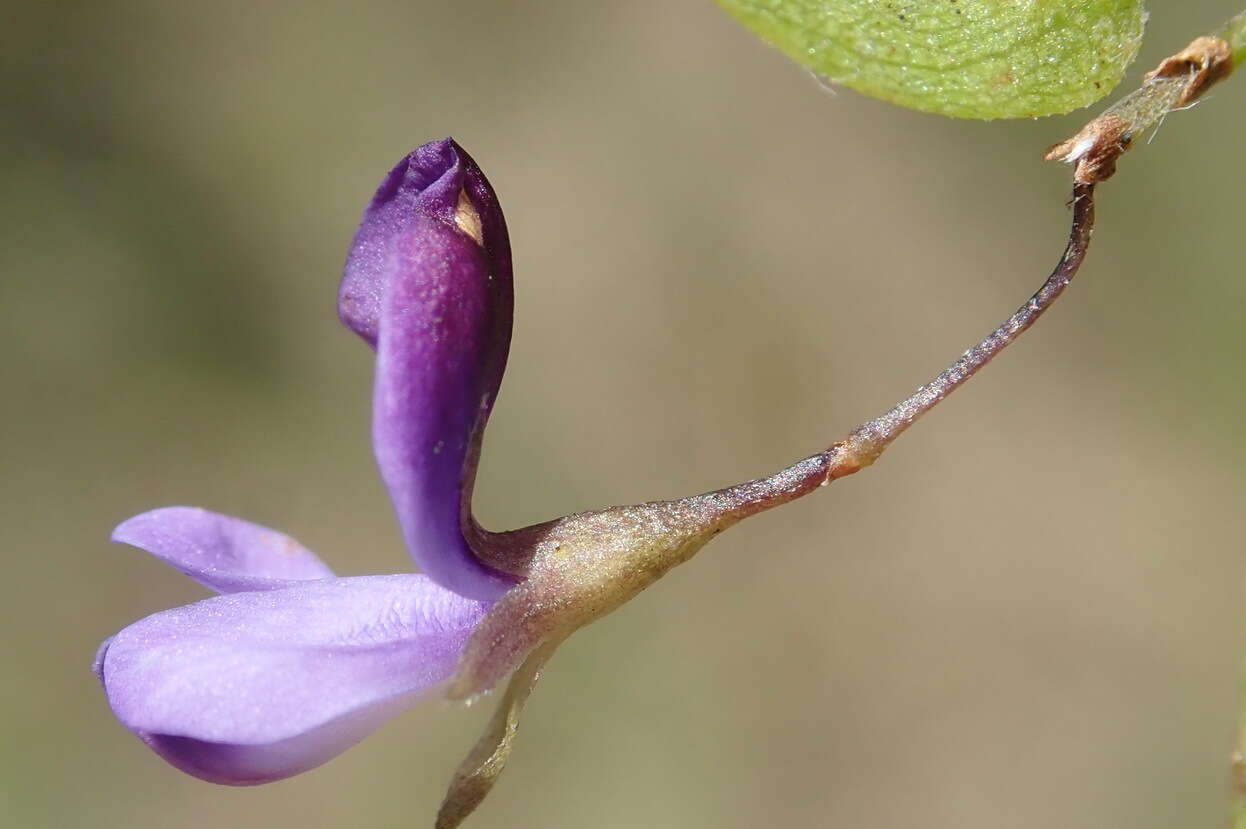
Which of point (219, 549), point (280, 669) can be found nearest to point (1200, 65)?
point (280, 669)

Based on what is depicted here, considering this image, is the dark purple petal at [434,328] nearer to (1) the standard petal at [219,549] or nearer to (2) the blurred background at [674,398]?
(1) the standard petal at [219,549]

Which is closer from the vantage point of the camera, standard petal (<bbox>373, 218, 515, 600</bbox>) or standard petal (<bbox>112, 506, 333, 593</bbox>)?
standard petal (<bbox>373, 218, 515, 600</bbox>)

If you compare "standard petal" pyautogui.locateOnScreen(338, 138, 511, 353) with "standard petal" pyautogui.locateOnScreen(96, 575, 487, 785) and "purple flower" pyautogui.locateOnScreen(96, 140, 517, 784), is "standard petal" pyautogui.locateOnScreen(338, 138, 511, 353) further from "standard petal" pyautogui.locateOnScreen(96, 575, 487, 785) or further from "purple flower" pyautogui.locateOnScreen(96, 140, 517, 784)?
"standard petal" pyautogui.locateOnScreen(96, 575, 487, 785)

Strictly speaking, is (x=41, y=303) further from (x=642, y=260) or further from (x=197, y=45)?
(x=642, y=260)

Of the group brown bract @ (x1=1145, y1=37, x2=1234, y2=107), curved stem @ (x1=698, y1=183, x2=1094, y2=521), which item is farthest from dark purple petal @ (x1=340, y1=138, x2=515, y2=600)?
brown bract @ (x1=1145, y1=37, x2=1234, y2=107)

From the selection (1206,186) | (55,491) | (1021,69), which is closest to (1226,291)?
(1206,186)

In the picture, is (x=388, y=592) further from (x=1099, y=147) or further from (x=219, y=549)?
(x=1099, y=147)
